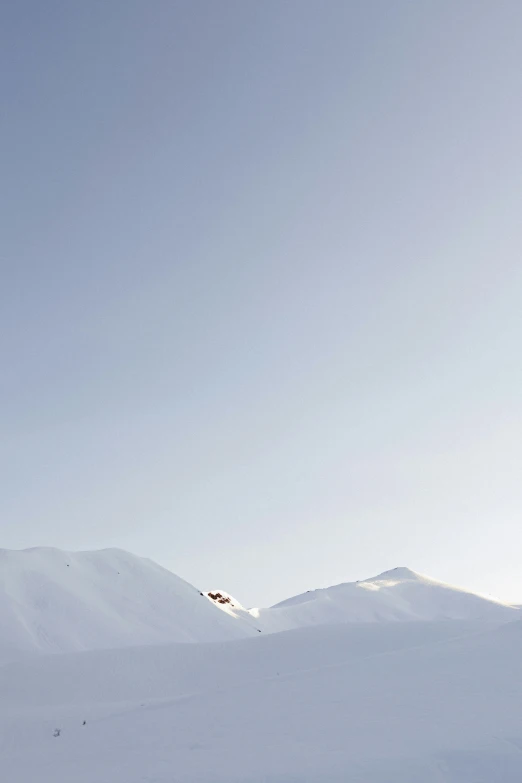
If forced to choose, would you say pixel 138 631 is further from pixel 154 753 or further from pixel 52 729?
pixel 154 753

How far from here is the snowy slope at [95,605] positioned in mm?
26172

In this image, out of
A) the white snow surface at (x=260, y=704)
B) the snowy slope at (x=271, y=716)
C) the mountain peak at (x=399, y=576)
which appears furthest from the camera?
the mountain peak at (x=399, y=576)

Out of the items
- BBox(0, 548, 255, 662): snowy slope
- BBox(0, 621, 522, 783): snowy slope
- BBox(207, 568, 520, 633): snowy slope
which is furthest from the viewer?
BBox(207, 568, 520, 633): snowy slope

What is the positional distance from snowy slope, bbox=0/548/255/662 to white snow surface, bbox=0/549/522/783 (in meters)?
0.14

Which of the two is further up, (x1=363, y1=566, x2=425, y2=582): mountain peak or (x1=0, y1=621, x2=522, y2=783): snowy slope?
(x1=363, y1=566, x2=425, y2=582): mountain peak

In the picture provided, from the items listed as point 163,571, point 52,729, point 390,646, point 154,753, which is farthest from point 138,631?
point 154,753

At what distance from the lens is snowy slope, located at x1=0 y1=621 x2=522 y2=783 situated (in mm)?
7723

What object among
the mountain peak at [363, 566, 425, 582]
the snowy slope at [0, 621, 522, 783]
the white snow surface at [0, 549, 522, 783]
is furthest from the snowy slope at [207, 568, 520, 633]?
the snowy slope at [0, 621, 522, 783]

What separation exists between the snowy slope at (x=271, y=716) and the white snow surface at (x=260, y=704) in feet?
0.13

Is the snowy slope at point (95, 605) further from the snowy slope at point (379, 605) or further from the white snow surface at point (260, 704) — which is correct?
the snowy slope at point (379, 605)

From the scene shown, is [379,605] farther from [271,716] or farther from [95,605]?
[271,716]

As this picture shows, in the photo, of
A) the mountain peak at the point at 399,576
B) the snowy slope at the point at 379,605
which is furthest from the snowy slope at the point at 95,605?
the mountain peak at the point at 399,576

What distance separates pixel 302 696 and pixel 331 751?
413 centimetres

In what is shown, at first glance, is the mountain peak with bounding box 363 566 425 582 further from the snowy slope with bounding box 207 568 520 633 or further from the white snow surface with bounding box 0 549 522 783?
the white snow surface with bounding box 0 549 522 783
